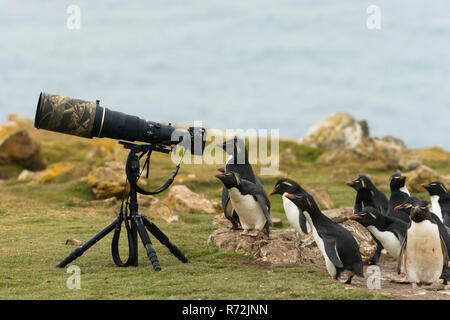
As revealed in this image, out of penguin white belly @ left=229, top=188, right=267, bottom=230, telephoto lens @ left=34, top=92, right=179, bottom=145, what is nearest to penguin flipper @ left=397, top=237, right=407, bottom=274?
penguin white belly @ left=229, top=188, right=267, bottom=230

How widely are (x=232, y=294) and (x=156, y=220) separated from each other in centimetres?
783

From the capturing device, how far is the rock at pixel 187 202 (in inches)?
664

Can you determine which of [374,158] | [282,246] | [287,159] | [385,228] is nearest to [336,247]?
[385,228]

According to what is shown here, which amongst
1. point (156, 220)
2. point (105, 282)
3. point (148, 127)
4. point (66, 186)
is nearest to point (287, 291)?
point (105, 282)

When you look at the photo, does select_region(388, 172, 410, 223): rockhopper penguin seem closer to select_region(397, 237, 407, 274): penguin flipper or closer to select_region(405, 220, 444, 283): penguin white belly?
select_region(397, 237, 407, 274): penguin flipper

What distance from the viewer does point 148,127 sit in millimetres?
9242

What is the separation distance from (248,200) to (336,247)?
2108mm

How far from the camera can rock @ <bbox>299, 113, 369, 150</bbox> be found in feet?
153

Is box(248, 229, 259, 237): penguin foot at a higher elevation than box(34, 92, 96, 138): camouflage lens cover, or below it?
below

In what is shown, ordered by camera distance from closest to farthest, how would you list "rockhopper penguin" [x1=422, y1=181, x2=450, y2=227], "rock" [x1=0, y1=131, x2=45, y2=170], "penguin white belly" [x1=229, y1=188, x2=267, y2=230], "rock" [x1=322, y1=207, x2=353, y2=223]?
1. "penguin white belly" [x1=229, y1=188, x2=267, y2=230]
2. "rock" [x1=322, y1=207, x2=353, y2=223]
3. "rockhopper penguin" [x1=422, y1=181, x2=450, y2=227]
4. "rock" [x1=0, y1=131, x2=45, y2=170]

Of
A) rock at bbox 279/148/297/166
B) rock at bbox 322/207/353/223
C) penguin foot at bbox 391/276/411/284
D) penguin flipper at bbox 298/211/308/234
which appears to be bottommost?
penguin foot at bbox 391/276/411/284

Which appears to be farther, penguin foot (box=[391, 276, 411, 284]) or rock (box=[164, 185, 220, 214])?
rock (box=[164, 185, 220, 214])

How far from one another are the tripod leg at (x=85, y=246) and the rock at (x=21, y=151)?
24.0 m
